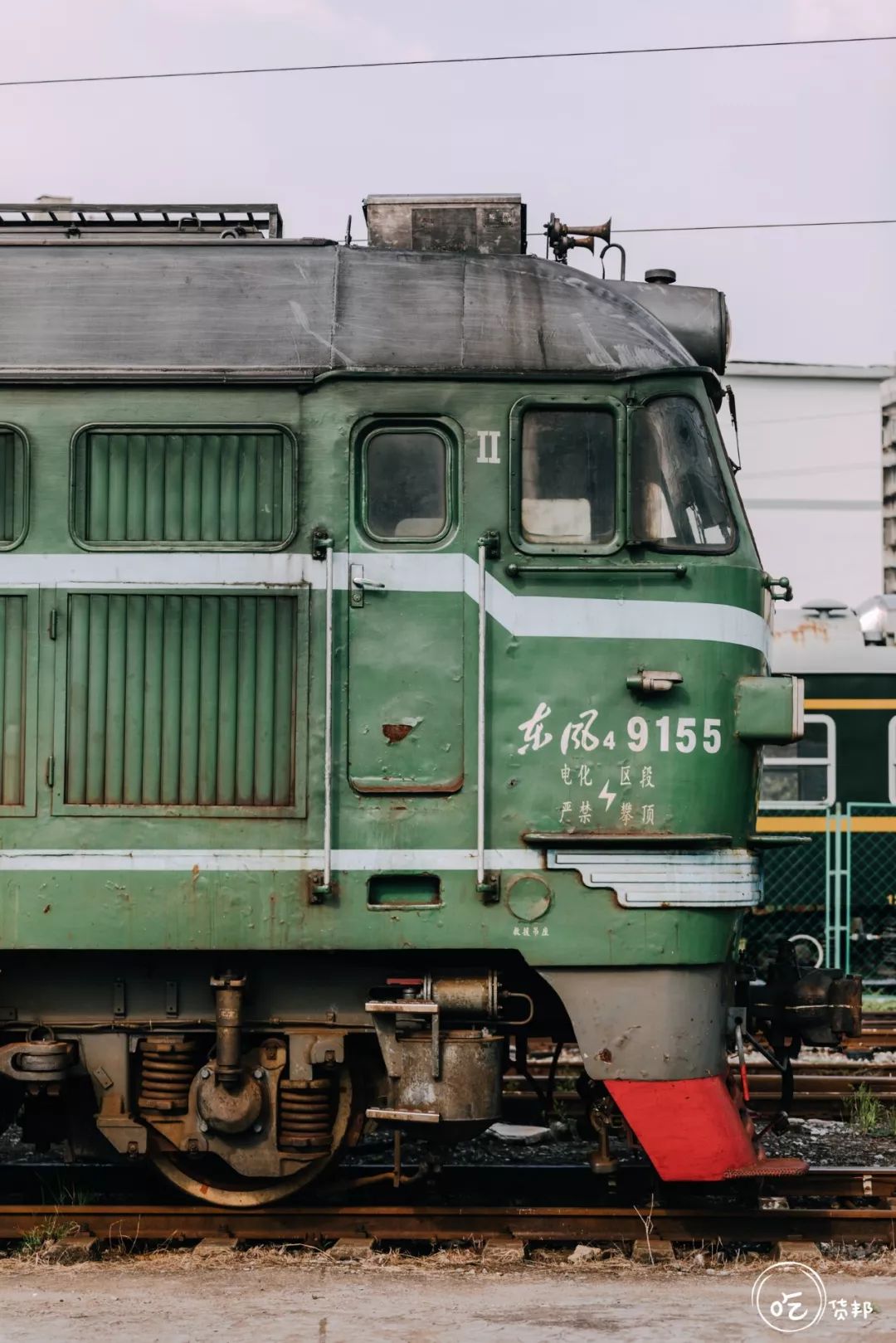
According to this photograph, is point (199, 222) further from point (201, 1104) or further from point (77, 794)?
point (201, 1104)

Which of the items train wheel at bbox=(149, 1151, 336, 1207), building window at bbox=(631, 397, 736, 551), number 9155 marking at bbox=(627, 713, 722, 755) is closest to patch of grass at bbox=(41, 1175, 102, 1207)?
train wheel at bbox=(149, 1151, 336, 1207)

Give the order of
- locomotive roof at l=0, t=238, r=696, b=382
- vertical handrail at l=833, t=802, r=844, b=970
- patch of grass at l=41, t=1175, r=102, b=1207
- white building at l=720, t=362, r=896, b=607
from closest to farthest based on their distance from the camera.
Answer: locomotive roof at l=0, t=238, r=696, b=382 < patch of grass at l=41, t=1175, r=102, b=1207 < vertical handrail at l=833, t=802, r=844, b=970 < white building at l=720, t=362, r=896, b=607

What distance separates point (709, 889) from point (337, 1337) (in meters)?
2.37

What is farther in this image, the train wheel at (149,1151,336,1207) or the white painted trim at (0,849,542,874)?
the train wheel at (149,1151,336,1207)

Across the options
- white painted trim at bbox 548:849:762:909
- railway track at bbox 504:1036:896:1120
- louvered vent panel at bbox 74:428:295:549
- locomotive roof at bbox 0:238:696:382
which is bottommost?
railway track at bbox 504:1036:896:1120

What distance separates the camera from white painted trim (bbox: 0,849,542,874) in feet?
21.5

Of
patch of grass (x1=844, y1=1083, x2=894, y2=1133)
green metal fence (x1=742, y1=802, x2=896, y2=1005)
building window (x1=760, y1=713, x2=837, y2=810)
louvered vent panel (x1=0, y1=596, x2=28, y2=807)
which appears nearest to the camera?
louvered vent panel (x1=0, y1=596, x2=28, y2=807)

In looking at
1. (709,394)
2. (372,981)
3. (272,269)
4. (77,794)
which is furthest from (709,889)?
(272,269)

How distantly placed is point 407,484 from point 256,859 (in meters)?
1.76

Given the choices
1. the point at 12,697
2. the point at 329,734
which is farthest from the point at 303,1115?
the point at 12,697

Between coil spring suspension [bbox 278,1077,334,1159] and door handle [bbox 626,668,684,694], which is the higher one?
door handle [bbox 626,668,684,694]

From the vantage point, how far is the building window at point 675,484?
6.73m

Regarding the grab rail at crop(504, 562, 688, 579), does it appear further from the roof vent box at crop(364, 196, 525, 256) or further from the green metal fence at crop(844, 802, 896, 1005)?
the green metal fence at crop(844, 802, 896, 1005)

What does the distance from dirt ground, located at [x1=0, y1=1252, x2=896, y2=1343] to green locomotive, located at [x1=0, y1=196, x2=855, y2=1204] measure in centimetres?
49
